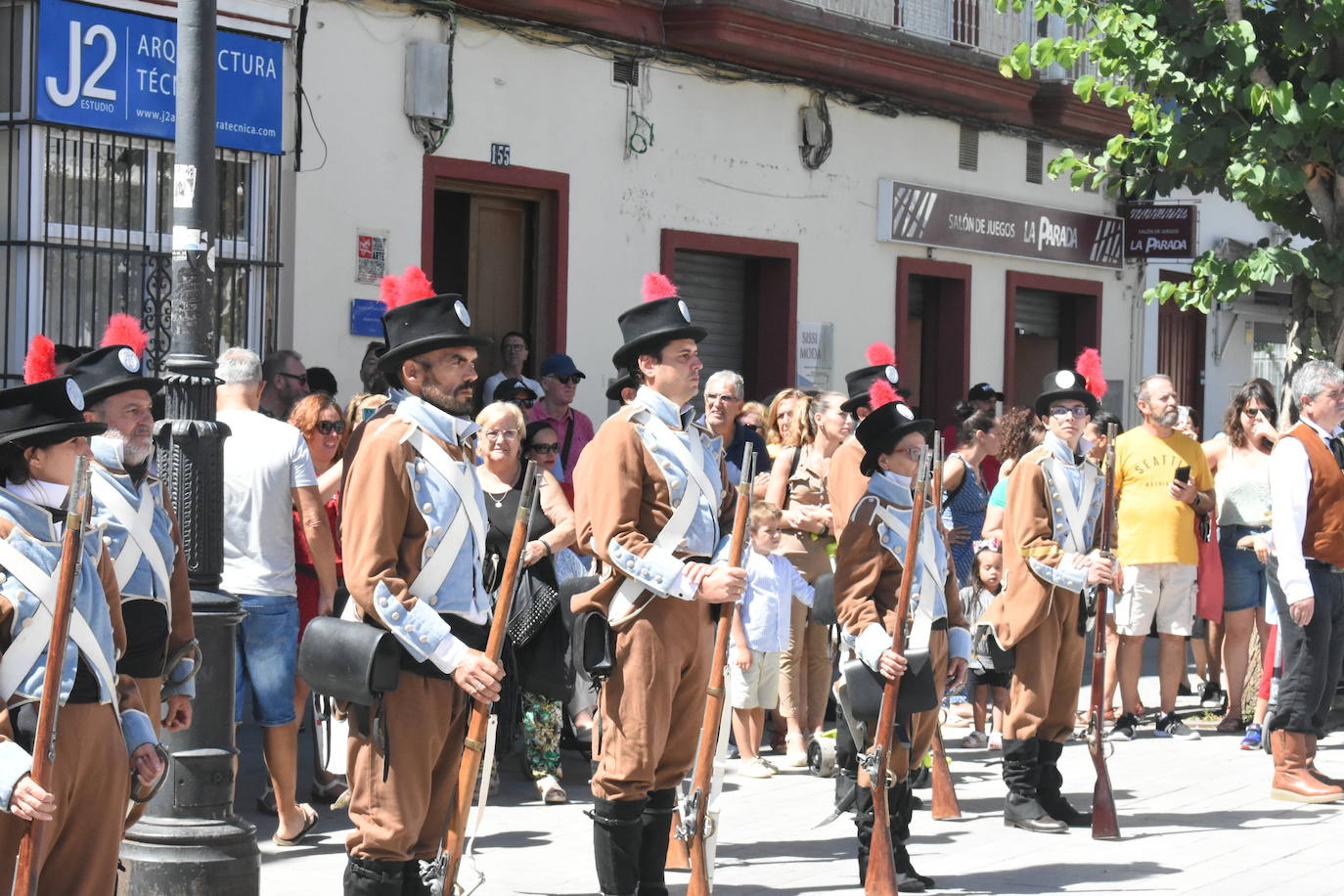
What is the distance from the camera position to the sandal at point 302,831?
7.94 metres

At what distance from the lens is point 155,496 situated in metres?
6.07

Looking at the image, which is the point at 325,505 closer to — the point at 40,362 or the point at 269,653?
the point at 269,653

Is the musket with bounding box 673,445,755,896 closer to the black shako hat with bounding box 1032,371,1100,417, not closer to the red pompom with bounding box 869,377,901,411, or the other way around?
the red pompom with bounding box 869,377,901,411

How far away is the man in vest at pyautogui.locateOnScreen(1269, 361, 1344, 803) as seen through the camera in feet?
29.5

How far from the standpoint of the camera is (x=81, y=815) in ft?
15.2

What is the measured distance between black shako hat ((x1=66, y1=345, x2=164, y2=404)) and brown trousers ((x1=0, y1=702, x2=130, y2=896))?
3.97 feet

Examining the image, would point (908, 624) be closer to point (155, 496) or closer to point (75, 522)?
point (155, 496)

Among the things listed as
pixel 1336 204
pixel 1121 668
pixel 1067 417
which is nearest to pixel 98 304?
pixel 1067 417

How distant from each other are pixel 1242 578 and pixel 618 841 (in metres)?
6.82

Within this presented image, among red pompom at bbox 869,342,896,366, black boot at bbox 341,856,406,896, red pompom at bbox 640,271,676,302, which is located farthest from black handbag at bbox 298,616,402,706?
red pompom at bbox 869,342,896,366

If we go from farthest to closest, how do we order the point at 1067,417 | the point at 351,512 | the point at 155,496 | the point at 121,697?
1. the point at 1067,417
2. the point at 155,496
3. the point at 351,512
4. the point at 121,697

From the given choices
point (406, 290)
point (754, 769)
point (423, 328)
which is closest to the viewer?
point (423, 328)

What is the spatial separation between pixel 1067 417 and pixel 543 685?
3015 mm

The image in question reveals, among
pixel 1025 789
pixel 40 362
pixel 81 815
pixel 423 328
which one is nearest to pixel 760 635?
pixel 1025 789
